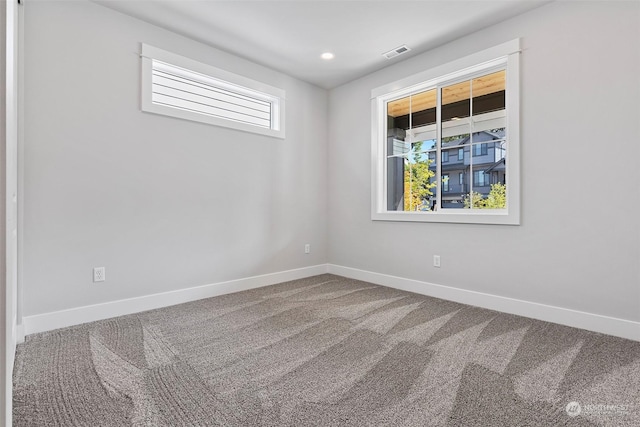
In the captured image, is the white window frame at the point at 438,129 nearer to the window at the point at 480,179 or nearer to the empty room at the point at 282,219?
the empty room at the point at 282,219

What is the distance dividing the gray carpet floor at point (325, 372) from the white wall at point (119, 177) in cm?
45

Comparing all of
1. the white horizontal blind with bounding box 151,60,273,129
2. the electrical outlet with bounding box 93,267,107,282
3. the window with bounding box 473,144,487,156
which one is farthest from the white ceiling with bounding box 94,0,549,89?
the electrical outlet with bounding box 93,267,107,282

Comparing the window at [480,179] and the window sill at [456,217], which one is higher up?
the window at [480,179]

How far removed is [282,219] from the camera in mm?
4051

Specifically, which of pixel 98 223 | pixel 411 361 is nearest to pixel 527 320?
pixel 411 361

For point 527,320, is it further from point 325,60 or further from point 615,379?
point 325,60

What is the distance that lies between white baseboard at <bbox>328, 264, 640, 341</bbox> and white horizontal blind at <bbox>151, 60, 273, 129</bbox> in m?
2.44

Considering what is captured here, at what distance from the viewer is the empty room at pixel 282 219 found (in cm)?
168

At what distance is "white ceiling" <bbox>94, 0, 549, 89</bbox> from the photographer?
2.66 m

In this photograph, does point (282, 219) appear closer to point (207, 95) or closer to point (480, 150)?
point (207, 95)

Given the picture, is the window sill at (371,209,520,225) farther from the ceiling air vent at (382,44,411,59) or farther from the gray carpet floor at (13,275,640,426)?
the ceiling air vent at (382,44,411,59)

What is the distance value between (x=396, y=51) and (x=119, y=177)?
3.02 m
